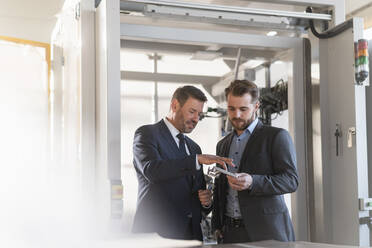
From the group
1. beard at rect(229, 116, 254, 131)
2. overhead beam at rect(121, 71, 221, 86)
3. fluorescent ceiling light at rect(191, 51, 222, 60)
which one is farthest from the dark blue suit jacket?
overhead beam at rect(121, 71, 221, 86)

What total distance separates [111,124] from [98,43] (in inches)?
18.4

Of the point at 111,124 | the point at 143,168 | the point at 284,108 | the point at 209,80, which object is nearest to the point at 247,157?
the point at 143,168

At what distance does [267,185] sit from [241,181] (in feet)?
0.51

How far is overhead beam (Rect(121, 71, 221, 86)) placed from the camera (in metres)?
4.70

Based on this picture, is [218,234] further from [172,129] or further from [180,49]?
[180,49]

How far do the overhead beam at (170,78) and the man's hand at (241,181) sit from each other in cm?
244

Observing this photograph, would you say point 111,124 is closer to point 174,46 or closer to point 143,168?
point 143,168

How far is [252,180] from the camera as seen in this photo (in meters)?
2.48

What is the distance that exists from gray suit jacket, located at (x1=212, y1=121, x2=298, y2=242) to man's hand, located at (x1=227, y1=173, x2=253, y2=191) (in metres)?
0.04

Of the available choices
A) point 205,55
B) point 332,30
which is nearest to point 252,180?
point 332,30

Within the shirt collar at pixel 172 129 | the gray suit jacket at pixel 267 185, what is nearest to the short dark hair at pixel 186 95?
the shirt collar at pixel 172 129

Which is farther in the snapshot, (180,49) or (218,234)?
(180,49)

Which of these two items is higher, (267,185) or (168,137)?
(168,137)

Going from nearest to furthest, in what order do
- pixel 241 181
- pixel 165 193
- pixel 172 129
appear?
pixel 241 181 < pixel 165 193 < pixel 172 129
